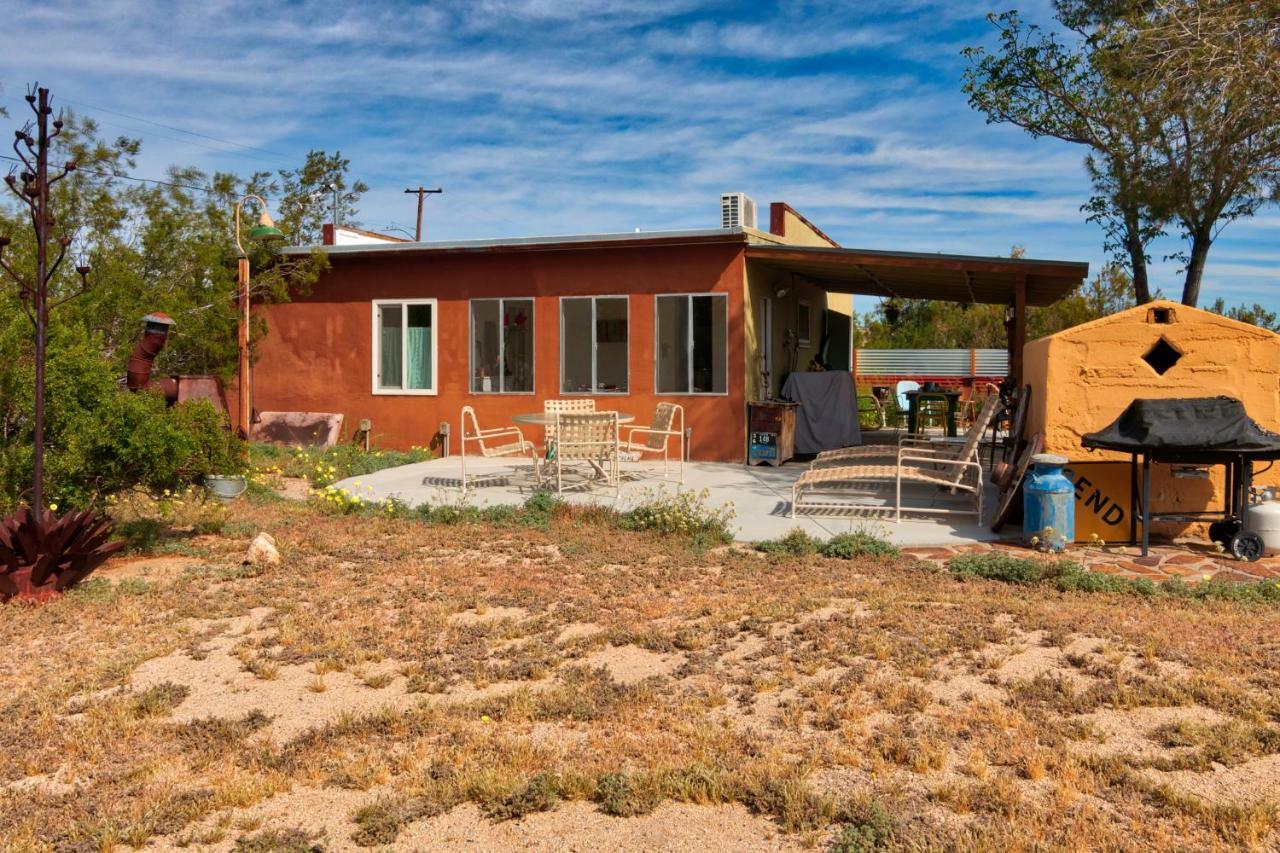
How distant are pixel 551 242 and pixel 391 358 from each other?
2.95 metres

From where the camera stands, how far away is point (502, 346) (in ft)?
42.5

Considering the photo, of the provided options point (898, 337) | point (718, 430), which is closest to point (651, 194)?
point (898, 337)

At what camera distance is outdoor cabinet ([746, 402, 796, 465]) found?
11.7 m

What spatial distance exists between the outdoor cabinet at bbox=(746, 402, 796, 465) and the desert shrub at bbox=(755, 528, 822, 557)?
14.8 feet

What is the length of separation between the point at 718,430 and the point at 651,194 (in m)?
19.5

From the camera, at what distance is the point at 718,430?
39.5ft

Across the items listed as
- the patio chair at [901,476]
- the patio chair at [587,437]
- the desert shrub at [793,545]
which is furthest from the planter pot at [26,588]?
the patio chair at [901,476]

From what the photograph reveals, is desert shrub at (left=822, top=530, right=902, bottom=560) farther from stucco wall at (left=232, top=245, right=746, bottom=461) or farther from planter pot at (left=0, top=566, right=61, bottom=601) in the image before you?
stucco wall at (left=232, top=245, right=746, bottom=461)

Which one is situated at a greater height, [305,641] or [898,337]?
[898,337]

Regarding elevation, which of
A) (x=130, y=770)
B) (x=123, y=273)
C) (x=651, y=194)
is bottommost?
(x=130, y=770)

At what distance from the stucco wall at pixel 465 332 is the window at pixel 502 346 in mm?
111

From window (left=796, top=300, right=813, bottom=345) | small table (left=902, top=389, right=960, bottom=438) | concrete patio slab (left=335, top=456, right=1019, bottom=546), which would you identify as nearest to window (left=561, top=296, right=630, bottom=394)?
concrete patio slab (left=335, top=456, right=1019, bottom=546)

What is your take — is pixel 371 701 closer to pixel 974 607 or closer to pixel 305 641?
pixel 305 641

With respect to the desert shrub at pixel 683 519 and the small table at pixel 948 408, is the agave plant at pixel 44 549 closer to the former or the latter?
the desert shrub at pixel 683 519
